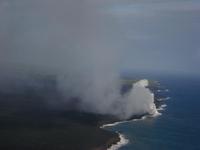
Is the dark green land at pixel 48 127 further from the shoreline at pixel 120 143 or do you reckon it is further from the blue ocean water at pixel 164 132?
the blue ocean water at pixel 164 132

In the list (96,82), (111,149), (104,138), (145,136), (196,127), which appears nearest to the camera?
(111,149)

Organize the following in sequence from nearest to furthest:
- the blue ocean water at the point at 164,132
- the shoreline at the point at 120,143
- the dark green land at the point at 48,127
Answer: the dark green land at the point at 48,127, the shoreline at the point at 120,143, the blue ocean water at the point at 164,132

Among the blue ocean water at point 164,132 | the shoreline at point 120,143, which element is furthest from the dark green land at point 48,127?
the blue ocean water at point 164,132

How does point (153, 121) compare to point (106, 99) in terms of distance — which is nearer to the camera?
point (153, 121)

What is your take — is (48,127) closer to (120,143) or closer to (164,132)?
(120,143)

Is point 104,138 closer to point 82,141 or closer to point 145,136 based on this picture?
point 82,141

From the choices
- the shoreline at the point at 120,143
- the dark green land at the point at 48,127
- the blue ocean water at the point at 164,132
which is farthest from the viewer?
the blue ocean water at the point at 164,132

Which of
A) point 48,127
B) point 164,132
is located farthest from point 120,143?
point 164,132

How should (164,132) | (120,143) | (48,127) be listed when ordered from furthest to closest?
1. (164,132)
2. (48,127)
3. (120,143)

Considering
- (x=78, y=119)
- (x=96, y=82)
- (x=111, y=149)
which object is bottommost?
(x=111, y=149)

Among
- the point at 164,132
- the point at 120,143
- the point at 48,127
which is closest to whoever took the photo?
the point at 120,143

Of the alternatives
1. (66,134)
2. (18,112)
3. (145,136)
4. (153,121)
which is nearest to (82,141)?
(66,134)
